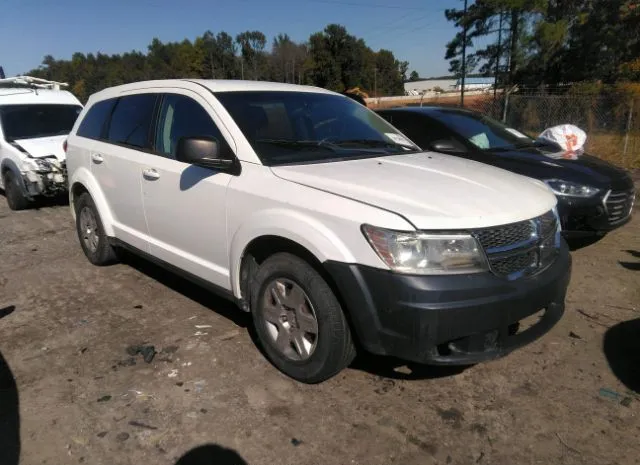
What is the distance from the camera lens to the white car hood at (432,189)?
2.69m

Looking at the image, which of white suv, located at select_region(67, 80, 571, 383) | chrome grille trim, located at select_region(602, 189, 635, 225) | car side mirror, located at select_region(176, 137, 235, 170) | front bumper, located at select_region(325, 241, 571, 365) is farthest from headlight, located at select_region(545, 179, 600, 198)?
car side mirror, located at select_region(176, 137, 235, 170)

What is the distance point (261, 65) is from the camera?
286 ft

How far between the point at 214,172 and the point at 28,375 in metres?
1.78

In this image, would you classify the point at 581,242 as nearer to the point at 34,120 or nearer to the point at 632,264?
the point at 632,264

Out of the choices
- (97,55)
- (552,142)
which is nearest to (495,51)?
(552,142)

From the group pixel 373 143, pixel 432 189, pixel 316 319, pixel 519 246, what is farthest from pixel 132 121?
pixel 519 246

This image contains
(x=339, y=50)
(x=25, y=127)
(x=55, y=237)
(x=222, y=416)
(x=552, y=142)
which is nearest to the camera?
(x=222, y=416)

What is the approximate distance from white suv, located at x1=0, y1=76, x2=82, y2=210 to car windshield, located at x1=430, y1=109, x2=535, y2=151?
5.96 meters

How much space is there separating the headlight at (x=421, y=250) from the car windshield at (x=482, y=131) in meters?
3.59

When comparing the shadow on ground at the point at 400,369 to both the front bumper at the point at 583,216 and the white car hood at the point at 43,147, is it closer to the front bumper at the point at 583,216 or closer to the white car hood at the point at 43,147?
the front bumper at the point at 583,216

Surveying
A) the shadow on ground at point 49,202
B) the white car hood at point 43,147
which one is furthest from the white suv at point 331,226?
the shadow on ground at point 49,202

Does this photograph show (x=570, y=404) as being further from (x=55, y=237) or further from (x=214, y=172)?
(x=55, y=237)

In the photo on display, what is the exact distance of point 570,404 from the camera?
298 cm

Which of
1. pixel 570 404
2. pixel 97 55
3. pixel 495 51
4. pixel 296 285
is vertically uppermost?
pixel 97 55
